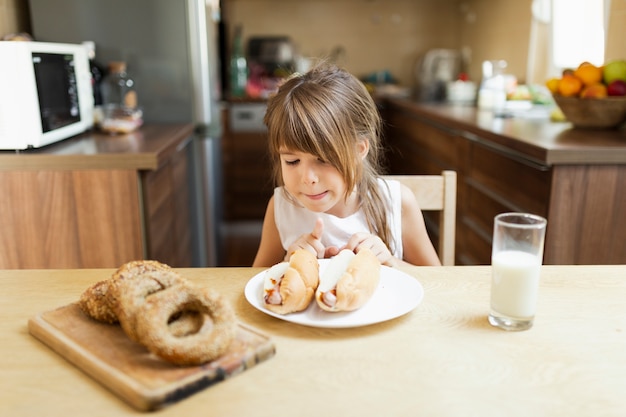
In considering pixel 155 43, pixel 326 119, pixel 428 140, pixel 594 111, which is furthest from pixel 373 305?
pixel 428 140

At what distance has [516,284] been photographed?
Result: 70 centimetres

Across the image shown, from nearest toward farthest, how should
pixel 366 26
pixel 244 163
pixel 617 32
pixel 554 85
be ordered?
pixel 554 85, pixel 617 32, pixel 244 163, pixel 366 26

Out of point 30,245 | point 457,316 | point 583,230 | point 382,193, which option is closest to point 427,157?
point 583,230

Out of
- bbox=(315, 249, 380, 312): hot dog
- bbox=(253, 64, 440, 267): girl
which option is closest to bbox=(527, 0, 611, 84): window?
bbox=(253, 64, 440, 267): girl

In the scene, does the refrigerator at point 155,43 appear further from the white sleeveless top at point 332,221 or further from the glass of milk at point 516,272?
the glass of milk at point 516,272

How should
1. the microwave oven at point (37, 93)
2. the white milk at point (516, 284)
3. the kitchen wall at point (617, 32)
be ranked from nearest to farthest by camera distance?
the white milk at point (516, 284), the microwave oven at point (37, 93), the kitchen wall at point (617, 32)

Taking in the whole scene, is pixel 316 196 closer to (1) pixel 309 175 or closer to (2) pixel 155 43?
(1) pixel 309 175

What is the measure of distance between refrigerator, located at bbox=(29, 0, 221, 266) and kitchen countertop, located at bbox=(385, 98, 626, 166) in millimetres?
1035

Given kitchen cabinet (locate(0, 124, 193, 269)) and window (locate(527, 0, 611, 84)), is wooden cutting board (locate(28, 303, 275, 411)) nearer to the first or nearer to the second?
kitchen cabinet (locate(0, 124, 193, 269))

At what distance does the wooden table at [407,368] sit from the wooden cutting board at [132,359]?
11mm

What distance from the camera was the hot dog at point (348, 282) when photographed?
0.71m

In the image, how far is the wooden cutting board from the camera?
0.56 m

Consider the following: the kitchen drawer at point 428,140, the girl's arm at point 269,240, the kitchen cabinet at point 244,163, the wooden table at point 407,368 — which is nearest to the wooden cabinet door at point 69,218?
the girl's arm at point 269,240

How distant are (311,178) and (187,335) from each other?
18.4 inches
